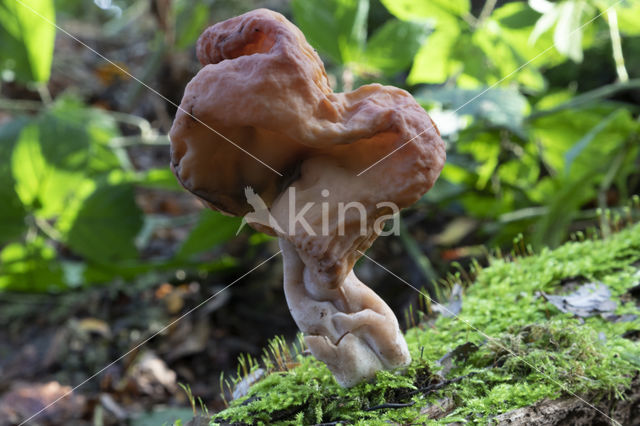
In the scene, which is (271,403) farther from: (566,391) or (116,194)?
(116,194)

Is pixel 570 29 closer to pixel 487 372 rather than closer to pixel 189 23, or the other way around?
pixel 487 372

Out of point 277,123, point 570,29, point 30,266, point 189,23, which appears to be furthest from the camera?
point 189,23

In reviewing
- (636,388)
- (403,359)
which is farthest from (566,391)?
(403,359)

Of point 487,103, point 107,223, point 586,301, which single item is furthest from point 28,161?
point 586,301

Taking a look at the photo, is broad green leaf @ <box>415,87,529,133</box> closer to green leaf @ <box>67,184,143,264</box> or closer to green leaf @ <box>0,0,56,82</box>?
green leaf @ <box>67,184,143,264</box>

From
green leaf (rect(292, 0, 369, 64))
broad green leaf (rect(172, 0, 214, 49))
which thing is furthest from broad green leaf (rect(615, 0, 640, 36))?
broad green leaf (rect(172, 0, 214, 49))
